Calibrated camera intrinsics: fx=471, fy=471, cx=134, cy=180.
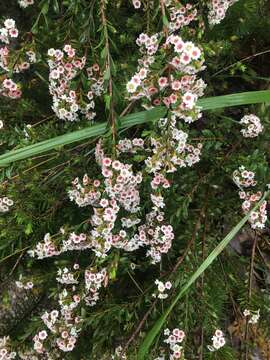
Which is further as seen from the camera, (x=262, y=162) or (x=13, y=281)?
(x=13, y=281)

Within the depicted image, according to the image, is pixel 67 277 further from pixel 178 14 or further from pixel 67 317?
pixel 178 14

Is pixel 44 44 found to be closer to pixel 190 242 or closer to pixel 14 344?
pixel 190 242

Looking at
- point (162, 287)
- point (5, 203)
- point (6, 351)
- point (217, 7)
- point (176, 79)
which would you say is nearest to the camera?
point (176, 79)

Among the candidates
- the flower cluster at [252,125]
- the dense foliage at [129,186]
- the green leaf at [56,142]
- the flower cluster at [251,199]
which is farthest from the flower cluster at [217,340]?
the green leaf at [56,142]

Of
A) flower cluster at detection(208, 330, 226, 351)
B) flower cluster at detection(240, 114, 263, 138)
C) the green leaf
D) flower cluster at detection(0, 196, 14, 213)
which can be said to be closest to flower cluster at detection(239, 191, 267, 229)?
flower cluster at detection(240, 114, 263, 138)

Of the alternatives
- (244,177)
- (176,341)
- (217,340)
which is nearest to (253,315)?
(217,340)

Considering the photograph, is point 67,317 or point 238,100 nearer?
point 238,100

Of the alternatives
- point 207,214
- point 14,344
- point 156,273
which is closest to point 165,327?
point 156,273

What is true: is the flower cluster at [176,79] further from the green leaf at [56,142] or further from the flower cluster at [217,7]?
the flower cluster at [217,7]
